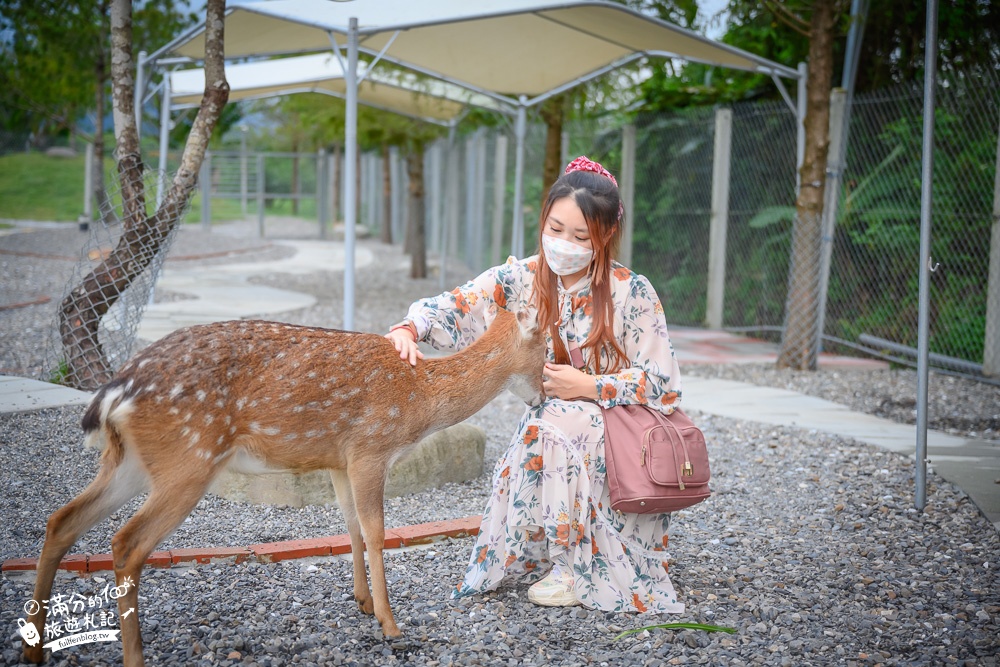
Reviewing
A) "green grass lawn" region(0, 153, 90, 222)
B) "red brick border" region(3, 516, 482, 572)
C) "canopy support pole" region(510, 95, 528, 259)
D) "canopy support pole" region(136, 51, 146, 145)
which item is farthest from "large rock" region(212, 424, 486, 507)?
"green grass lawn" region(0, 153, 90, 222)

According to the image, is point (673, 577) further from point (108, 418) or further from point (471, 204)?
point (471, 204)

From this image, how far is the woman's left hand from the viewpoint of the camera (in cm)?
351

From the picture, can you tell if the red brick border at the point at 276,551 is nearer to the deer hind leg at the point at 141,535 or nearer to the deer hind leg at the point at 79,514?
the deer hind leg at the point at 79,514

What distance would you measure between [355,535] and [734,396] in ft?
16.2

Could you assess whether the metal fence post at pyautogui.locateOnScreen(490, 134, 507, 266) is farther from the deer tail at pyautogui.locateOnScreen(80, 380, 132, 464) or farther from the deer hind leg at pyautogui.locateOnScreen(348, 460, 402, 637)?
the deer tail at pyautogui.locateOnScreen(80, 380, 132, 464)

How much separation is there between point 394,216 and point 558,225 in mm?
24991

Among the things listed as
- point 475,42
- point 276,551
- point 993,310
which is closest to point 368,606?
point 276,551

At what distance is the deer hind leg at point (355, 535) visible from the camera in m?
3.42

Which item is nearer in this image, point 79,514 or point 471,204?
point 79,514

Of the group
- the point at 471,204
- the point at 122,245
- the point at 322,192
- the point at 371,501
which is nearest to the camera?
the point at 371,501

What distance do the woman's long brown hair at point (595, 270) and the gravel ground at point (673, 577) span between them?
0.98 meters

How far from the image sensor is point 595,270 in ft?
11.9

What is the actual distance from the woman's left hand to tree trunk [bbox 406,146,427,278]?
489 inches

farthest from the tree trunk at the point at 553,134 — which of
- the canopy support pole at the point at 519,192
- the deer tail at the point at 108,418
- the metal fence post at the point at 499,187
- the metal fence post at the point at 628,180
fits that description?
the deer tail at the point at 108,418
